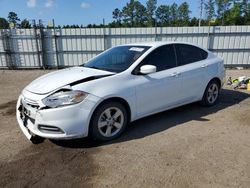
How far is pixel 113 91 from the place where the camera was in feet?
11.4

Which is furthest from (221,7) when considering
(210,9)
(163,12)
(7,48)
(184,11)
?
(7,48)

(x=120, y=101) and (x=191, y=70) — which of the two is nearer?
(x=120, y=101)

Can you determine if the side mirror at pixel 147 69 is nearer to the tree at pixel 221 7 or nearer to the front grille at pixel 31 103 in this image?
the front grille at pixel 31 103

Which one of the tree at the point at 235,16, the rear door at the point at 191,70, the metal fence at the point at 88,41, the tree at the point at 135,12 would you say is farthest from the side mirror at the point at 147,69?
the tree at the point at 135,12

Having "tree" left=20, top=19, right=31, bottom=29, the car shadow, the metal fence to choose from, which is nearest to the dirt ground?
the car shadow

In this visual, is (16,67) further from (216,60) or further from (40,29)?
(216,60)

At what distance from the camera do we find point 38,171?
9.51 ft

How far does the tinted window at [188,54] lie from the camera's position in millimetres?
4582

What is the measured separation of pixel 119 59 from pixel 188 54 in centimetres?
158

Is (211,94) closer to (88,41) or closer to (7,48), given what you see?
(88,41)

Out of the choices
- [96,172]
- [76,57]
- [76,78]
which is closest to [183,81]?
[76,78]

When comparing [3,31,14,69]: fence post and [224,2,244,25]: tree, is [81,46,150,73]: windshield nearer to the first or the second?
[3,31,14,69]: fence post

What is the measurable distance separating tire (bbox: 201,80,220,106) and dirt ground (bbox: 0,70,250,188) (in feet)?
2.24

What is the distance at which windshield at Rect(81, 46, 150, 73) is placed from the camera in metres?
3.96
